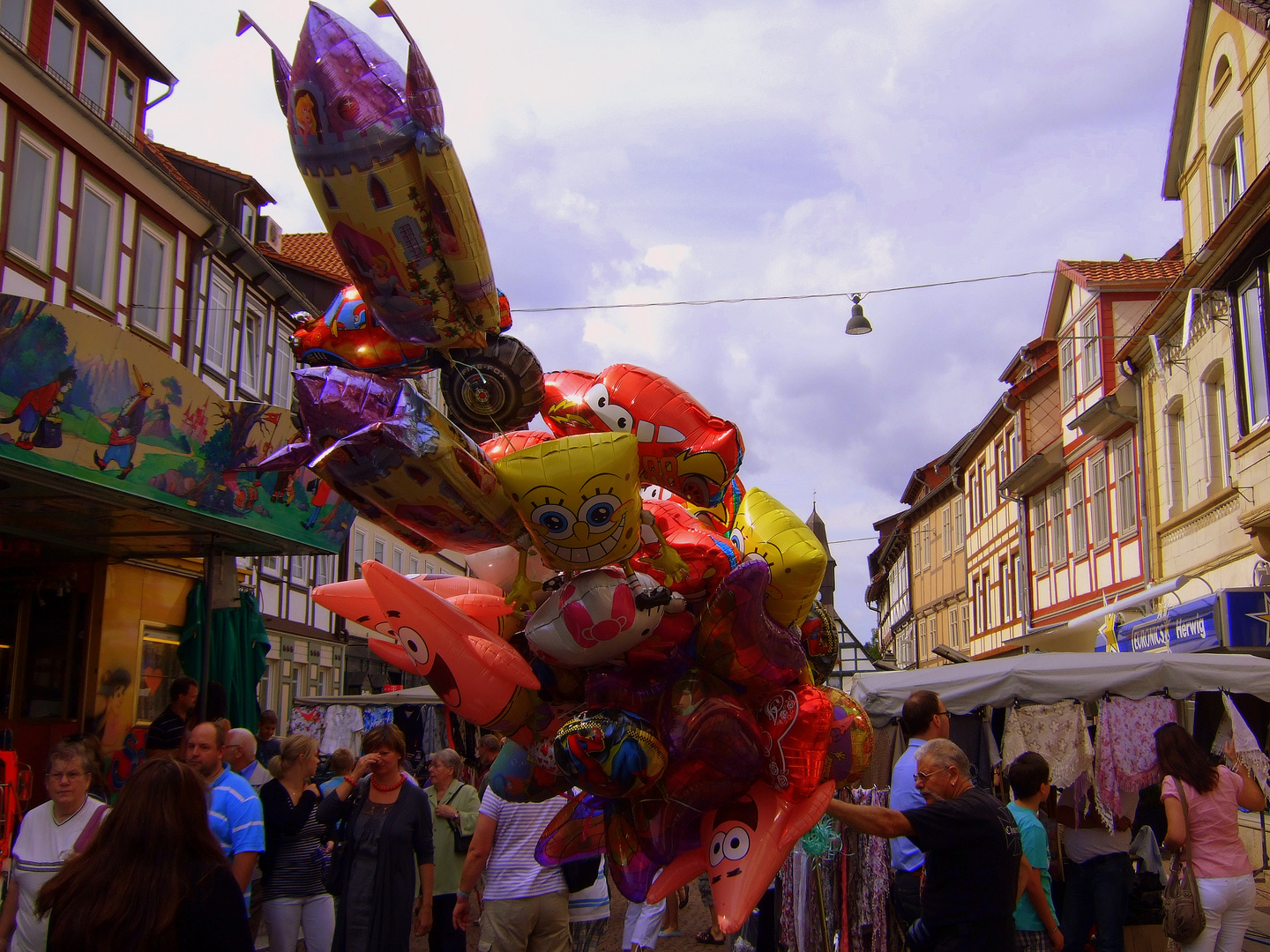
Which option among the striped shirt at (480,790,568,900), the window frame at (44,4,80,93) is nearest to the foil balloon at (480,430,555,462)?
the striped shirt at (480,790,568,900)

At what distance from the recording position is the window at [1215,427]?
15477 mm

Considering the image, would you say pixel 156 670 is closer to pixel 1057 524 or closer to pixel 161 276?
pixel 161 276

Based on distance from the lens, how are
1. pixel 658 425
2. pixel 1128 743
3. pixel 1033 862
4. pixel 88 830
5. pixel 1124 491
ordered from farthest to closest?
pixel 1124 491 → pixel 1128 743 → pixel 1033 862 → pixel 88 830 → pixel 658 425

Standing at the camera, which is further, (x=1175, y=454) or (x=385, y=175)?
(x=1175, y=454)

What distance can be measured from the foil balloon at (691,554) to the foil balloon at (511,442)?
1.43 ft

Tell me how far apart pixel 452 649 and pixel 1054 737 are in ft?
20.4

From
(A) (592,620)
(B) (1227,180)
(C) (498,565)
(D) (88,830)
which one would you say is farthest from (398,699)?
(B) (1227,180)

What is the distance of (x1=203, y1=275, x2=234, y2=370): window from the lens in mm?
18406

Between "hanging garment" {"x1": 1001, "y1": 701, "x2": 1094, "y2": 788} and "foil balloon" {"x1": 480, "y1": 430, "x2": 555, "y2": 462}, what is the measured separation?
5.70m

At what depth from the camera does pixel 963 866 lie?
4.20 metres

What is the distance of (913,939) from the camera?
4.40 meters

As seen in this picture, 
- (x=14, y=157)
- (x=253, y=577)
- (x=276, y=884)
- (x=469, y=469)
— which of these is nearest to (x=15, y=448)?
(x=276, y=884)

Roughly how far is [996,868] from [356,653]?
24552 mm

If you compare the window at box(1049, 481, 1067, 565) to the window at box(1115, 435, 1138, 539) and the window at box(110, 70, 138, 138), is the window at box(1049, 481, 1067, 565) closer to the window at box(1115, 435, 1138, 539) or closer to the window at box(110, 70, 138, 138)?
the window at box(1115, 435, 1138, 539)
